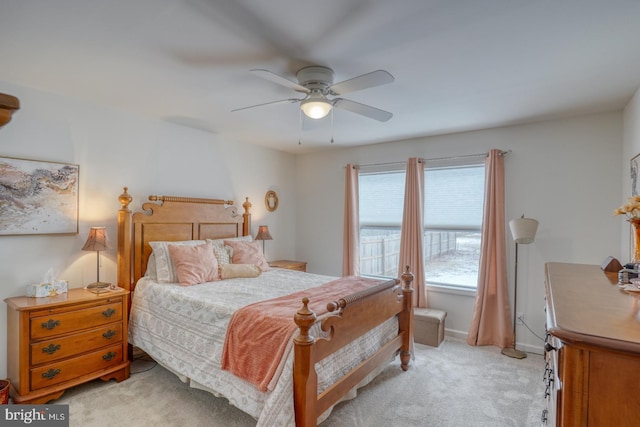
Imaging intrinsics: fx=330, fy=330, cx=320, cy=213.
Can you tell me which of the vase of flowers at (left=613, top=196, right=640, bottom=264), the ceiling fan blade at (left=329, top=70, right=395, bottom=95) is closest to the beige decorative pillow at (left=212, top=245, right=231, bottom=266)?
the ceiling fan blade at (left=329, top=70, right=395, bottom=95)

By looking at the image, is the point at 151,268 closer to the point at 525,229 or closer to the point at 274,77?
the point at 274,77

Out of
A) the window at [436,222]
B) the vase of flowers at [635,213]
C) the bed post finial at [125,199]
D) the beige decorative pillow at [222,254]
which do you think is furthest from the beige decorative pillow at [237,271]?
the vase of flowers at [635,213]

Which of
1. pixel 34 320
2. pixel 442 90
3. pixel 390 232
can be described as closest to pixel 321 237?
pixel 390 232

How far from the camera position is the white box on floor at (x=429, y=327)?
368 centimetres

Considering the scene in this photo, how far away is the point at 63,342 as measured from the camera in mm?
2572

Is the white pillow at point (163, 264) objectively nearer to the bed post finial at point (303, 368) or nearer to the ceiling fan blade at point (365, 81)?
the bed post finial at point (303, 368)

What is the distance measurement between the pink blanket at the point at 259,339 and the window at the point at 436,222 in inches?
91.9

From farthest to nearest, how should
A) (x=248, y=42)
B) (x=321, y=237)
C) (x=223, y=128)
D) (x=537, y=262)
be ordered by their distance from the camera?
(x=321, y=237) → (x=223, y=128) → (x=537, y=262) → (x=248, y=42)

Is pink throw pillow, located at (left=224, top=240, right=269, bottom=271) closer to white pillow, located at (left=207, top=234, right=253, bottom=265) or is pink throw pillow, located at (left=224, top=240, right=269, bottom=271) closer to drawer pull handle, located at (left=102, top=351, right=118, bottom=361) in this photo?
white pillow, located at (left=207, top=234, right=253, bottom=265)

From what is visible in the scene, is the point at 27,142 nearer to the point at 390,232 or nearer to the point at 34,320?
the point at 34,320

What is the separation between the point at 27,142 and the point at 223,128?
181cm

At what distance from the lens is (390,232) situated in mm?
4703

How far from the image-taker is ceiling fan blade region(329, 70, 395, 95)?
1890 mm

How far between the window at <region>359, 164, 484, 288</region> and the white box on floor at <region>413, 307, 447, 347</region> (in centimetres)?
57
